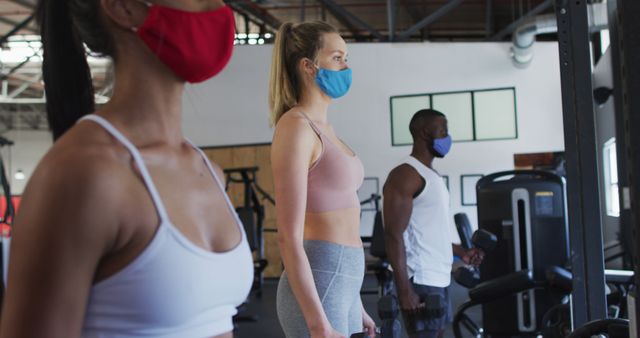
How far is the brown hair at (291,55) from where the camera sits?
1750mm

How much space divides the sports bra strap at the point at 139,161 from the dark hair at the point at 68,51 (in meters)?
0.12

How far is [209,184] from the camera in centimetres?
93

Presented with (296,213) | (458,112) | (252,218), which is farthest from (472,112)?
(296,213)

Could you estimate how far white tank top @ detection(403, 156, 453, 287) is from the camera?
8.65 feet

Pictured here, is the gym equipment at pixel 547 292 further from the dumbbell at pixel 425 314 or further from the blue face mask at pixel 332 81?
the blue face mask at pixel 332 81

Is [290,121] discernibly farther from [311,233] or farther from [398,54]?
[398,54]

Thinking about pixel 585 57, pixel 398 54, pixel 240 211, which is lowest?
pixel 240 211

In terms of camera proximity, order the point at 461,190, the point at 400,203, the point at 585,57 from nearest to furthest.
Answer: the point at 585,57, the point at 400,203, the point at 461,190

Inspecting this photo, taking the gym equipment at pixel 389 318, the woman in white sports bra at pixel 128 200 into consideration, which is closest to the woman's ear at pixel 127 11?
the woman in white sports bra at pixel 128 200

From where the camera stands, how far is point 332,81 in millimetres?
1770

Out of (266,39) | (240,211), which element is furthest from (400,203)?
(266,39)

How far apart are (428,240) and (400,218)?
0.15 meters

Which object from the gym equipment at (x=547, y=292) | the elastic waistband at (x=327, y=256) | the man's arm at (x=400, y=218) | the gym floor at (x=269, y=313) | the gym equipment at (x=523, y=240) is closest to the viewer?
the elastic waistband at (x=327, y=256)

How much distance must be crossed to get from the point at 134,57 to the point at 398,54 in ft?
30.4
